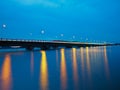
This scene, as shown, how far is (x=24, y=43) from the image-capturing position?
→ 8138 centimetres

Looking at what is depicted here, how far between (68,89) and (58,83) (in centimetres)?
201

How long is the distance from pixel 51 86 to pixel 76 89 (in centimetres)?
173

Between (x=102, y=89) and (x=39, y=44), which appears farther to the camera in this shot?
(x=39, y=44)

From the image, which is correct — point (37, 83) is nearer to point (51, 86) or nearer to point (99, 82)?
point (51, 86)

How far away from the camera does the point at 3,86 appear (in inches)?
558

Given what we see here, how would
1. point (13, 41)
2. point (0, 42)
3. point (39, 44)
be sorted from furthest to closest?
point (39, 44) < point (13, 41) < point (0, 42)

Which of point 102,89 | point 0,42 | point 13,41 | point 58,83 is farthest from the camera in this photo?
point 13,41

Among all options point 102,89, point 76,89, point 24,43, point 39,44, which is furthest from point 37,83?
point 39,44

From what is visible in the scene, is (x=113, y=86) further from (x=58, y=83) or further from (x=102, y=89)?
(x=58, y=83)

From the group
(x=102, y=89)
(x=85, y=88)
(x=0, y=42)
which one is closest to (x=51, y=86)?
(x=85, y=88)

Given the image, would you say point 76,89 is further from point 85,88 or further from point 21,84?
point 21,84

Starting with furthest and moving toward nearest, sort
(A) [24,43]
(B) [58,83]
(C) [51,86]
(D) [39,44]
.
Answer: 1. (D) [39,44]
2. (A) [24,43]
3. (B) [58,83]
4. (C) [51,86]

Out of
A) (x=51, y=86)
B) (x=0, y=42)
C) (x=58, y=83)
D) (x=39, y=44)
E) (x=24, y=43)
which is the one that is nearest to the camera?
(x=51, y=86)

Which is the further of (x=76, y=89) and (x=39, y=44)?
(x=39, y=44)
